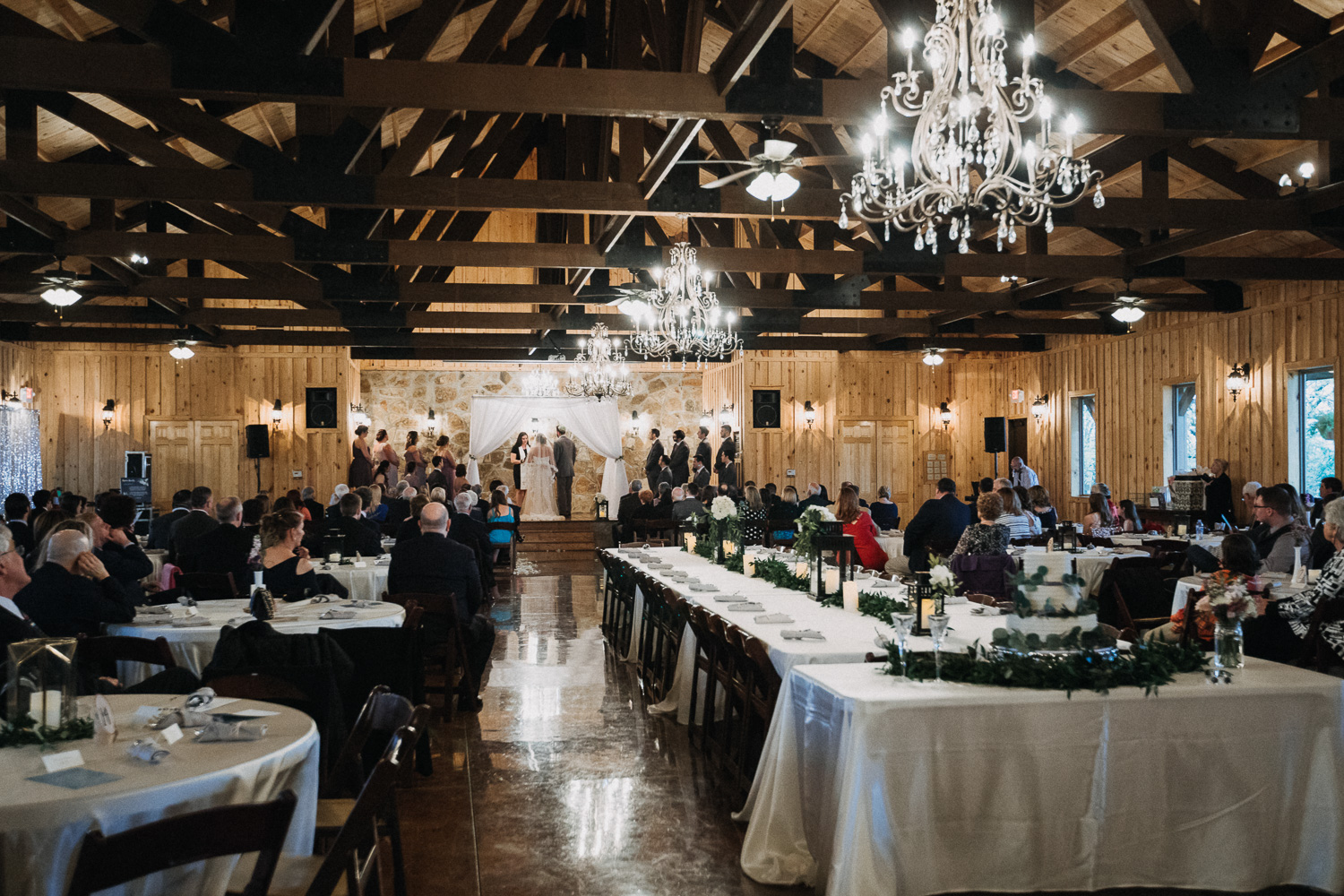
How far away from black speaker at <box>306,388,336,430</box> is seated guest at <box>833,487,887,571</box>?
1152 centimetres

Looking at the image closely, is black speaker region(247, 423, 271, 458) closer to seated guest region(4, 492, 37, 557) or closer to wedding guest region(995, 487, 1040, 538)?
seated guest region(4, 492, 37, 557)

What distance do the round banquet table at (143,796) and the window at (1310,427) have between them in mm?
12308

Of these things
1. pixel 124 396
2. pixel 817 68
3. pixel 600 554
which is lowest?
pixel 600 554

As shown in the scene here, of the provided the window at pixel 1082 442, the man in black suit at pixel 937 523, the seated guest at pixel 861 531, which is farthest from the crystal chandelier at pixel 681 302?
the window at pixel 1082 442

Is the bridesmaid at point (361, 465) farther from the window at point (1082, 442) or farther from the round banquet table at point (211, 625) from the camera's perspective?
the window at point (1082, 442)

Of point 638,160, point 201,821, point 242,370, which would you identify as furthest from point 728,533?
point 242,370

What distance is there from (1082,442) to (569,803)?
1459cm

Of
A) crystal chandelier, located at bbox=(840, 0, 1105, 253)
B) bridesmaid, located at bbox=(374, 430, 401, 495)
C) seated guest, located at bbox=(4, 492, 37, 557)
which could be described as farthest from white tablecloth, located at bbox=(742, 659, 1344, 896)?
bridesmaid, located at bbox=(374, 430, 401, 495)

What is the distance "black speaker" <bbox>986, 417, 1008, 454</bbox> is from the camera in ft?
60.4

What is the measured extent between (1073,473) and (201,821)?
16.9 meters

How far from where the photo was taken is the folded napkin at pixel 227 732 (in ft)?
9.27

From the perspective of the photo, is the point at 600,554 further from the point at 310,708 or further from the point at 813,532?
A: the point at 310,708

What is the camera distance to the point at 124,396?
17641 mm

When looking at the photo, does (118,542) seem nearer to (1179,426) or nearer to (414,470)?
(414,470)
